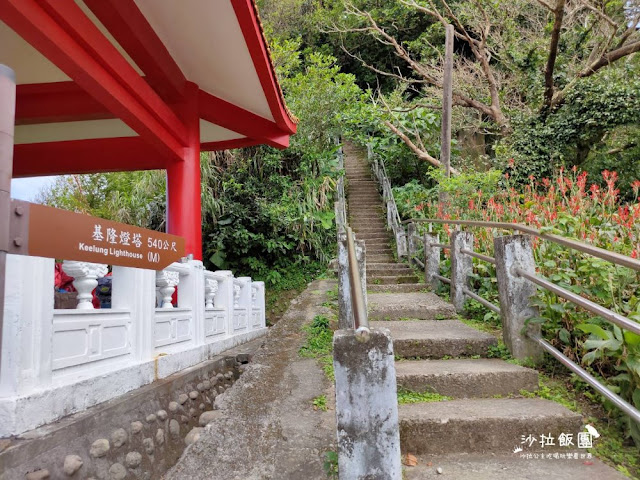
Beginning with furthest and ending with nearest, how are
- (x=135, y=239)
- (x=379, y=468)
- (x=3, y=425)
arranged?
(x=135, y=239)
(x=3, y=425)
(x=379, y=468)

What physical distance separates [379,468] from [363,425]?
0.15 m

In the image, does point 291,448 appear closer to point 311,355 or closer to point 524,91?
point 311,355

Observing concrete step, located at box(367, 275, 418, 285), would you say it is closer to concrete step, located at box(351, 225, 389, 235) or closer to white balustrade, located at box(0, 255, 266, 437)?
white balustrade, located at box(0, 255, 266, 437)

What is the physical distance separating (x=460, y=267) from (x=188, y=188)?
3268mm

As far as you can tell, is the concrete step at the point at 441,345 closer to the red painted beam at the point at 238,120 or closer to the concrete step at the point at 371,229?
the red painted beam at the point at 238,120

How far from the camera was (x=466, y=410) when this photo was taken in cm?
221

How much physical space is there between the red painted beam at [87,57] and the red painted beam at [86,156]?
1.57m

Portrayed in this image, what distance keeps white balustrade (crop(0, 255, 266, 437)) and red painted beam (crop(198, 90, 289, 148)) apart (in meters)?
2.73

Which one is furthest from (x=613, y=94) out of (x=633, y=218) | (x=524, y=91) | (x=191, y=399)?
(x=191, y=399)

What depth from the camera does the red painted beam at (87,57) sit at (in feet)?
8.24


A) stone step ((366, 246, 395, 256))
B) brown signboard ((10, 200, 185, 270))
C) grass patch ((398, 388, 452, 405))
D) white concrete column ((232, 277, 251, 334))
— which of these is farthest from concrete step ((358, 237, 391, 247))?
brown signboard ((10, 200, 185, 270))

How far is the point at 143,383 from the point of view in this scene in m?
2.71

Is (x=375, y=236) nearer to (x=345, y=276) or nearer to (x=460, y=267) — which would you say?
(x=460, y=267)

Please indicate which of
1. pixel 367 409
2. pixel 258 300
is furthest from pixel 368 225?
pixel 367 409
